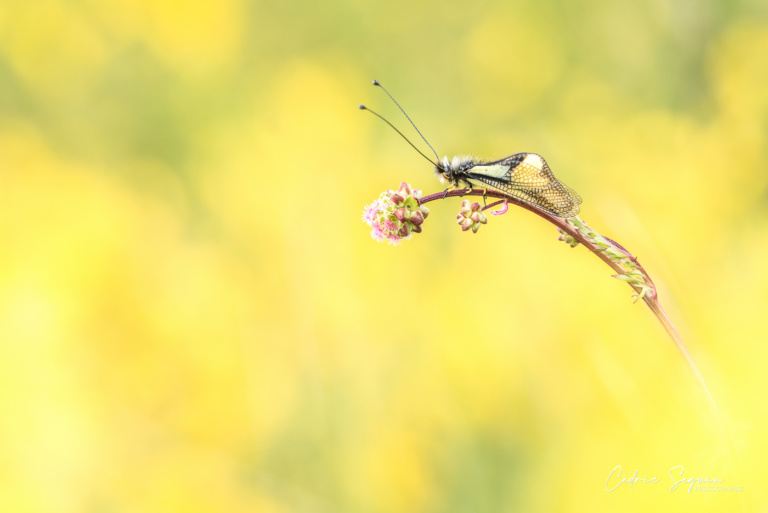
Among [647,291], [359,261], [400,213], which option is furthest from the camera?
[359,261]

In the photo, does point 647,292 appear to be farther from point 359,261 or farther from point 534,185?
point 359,261

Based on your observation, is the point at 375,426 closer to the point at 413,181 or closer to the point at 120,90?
the point at 413,181

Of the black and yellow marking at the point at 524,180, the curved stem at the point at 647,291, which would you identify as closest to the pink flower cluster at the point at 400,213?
the curved stem at the point at 647,291

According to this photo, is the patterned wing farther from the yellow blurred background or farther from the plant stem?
the yellow blurred background

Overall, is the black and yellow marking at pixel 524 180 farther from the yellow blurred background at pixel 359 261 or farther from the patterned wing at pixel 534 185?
the yellow blurred background at pixel 359 261

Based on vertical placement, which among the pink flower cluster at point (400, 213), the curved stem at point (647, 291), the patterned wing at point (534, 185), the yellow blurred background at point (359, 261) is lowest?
the curved stem at point (647, 291)

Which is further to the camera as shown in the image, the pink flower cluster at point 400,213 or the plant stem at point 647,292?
the pink flower cluster at point 400,213

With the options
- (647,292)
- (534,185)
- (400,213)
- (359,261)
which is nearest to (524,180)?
(534,185)
